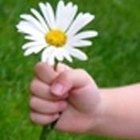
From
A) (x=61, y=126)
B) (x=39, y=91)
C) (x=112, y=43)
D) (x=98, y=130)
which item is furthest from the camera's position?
(x=112, y=43)

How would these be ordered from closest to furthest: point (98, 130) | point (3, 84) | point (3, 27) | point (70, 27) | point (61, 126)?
point (70, 27) < point (61, 126) < point (98, 130) < point (3, 84) < point (3, 27)

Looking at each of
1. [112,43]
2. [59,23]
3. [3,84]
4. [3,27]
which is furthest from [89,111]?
[112,43]

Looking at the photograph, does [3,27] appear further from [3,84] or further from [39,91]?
[39,91]

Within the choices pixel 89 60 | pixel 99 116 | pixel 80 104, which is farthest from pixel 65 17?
pixel 89 60

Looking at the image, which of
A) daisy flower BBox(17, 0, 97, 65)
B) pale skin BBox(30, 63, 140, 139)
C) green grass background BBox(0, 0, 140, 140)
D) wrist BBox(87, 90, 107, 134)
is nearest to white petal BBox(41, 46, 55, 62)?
daisy flower BBox(17, 0, 97, 65)

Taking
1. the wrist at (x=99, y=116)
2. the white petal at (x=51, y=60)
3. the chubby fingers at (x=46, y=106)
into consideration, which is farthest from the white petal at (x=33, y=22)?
the wrist at (x=99, y=116)

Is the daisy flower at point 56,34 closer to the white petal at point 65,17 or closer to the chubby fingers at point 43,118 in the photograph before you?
the white petal at point 65,17
